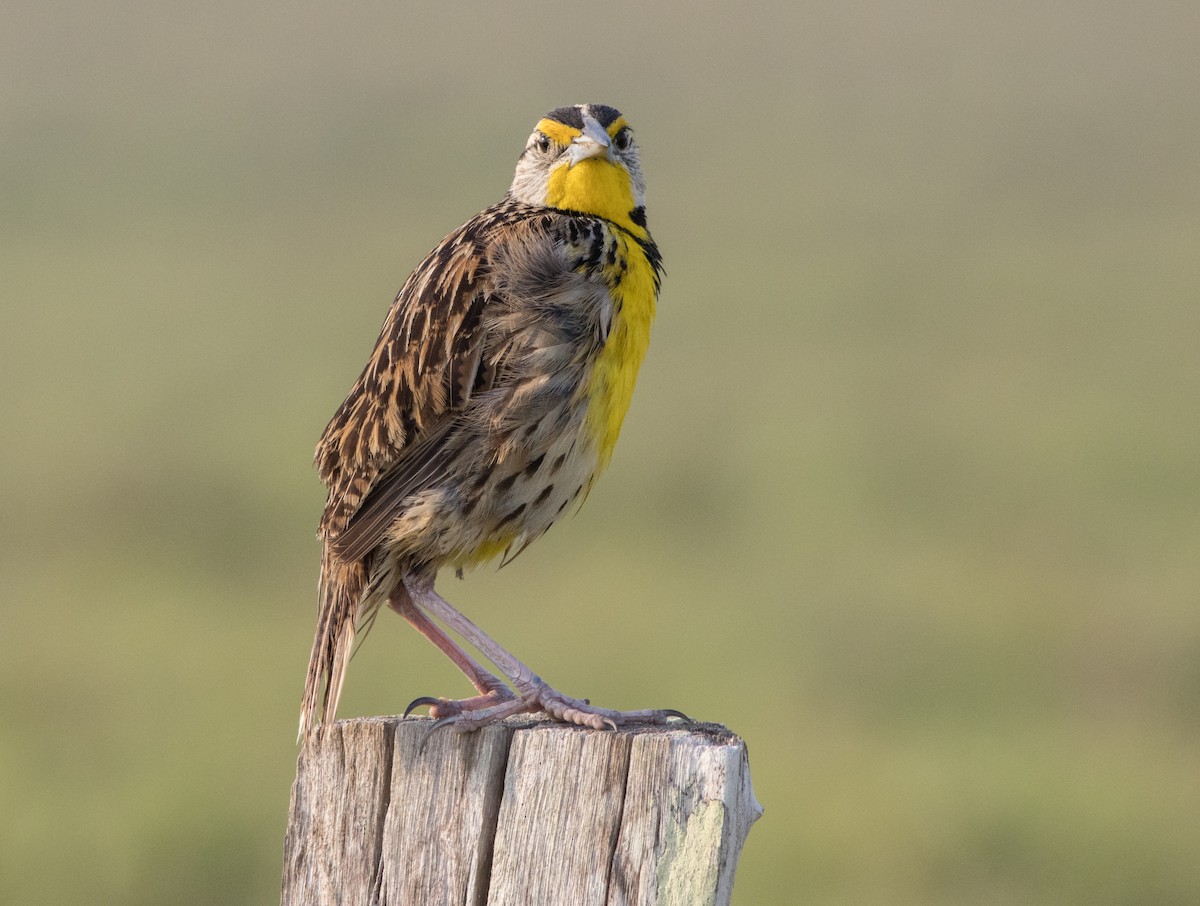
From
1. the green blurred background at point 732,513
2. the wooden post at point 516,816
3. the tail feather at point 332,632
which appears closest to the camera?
the wooden post at point 516,816

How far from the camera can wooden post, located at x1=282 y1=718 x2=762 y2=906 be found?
121 inches

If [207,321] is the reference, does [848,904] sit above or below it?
below

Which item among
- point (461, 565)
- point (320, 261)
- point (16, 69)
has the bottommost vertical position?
point (461, 565)

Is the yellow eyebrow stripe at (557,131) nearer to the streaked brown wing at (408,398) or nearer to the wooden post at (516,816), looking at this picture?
the streaked brown wing at (408,398)

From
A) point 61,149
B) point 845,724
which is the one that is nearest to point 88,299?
point 61,149

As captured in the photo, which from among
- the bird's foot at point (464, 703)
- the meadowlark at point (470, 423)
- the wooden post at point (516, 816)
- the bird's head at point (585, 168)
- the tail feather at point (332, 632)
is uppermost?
the bird's head at point (585, 168)

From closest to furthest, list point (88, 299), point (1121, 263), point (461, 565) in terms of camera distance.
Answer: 1. point (461, 565)
2. point (88, 299)
3. point (1121, 263)

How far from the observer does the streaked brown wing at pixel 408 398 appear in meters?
3.99

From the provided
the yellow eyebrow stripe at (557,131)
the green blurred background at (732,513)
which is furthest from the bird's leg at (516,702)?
the green blurred background at (732,513)

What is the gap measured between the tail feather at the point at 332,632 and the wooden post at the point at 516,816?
44cm

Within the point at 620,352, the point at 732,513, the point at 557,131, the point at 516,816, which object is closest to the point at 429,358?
the point at 620,352

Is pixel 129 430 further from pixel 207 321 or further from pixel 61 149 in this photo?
pixel 61 149

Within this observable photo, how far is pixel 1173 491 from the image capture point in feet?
53.5

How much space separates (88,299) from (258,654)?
13976 millimetres
